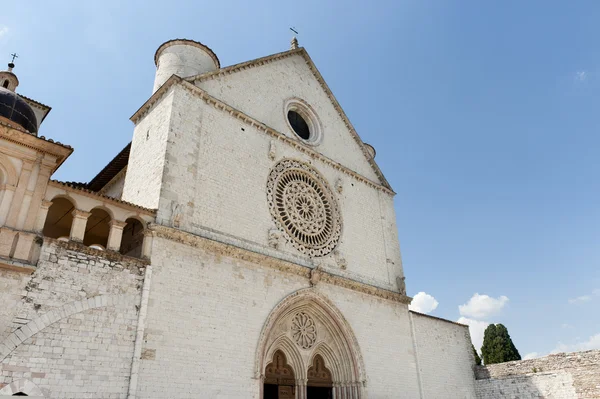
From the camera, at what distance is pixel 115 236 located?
907 cm

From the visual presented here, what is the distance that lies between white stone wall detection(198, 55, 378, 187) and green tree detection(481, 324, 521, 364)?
1244 cm

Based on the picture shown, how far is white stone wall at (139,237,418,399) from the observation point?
28.4 ft

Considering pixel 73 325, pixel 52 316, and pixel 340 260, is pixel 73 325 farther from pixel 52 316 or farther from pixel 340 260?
pixel 340 260

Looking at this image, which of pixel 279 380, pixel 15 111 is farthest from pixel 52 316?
pixel 279 380

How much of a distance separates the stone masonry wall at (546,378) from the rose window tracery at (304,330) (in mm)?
7859

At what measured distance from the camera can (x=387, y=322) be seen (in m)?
14.1

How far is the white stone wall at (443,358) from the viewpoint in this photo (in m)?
14.6

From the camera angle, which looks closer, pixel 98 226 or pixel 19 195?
pixel 19 195

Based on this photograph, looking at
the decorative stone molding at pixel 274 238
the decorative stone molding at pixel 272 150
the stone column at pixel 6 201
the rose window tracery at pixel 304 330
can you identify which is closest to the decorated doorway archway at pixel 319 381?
the rose window tracery at pixel 304 330

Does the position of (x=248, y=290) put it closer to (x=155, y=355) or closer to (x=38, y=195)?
(x=155, y=355)

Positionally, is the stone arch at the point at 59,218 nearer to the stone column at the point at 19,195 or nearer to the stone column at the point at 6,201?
the stone column at the point at 19,195

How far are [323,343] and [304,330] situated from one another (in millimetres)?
795

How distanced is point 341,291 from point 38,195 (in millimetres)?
8460

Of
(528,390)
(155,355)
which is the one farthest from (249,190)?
(528,390)
